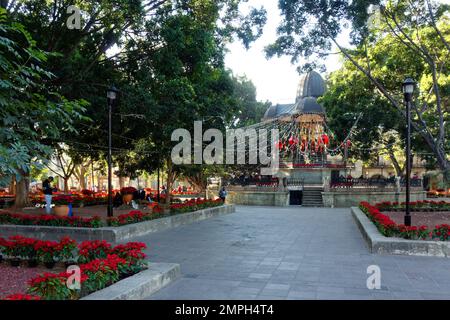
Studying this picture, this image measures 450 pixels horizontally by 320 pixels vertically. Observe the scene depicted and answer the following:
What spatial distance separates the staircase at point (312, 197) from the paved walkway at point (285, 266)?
13.3 m

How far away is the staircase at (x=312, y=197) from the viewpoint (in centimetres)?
2741

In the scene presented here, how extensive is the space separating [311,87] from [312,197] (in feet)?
56.1

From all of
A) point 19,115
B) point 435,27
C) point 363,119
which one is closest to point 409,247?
point 19,115

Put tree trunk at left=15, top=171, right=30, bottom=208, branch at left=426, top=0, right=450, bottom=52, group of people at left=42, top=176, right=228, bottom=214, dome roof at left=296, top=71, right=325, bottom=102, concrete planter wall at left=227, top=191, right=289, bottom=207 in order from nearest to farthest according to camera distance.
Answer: branch at left=426, top=0, right=450, bottom=52 < group of people at left=42, top=176, right=228, bottom=214 < tree trunk at left=15, top=171, right=30, bottom=208 < concrete planter wall at left=227, top=191, right=289, bottom=207 < dome roof at left=296, top=71, right=325, bottom=102

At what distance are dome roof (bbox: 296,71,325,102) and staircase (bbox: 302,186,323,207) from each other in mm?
15164

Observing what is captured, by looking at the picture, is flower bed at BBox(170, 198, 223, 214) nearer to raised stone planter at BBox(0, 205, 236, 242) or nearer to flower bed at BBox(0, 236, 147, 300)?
raised stone planter at BBox(0, 205, 236, 242)

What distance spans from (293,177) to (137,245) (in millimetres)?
25908

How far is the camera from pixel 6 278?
7051 millimetres

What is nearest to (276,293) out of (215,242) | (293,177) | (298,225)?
(215,242)

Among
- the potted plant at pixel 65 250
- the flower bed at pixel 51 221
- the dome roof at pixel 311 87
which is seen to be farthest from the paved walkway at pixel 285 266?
the dome roof at pixel 311 87

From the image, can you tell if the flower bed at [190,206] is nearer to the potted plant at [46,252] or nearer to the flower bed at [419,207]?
the flower bed at [419,207]

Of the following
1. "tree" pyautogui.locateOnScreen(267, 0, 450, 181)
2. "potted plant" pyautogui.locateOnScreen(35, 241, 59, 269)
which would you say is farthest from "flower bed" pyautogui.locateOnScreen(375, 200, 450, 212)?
"potted plant" pyautogui.locateOnScreen(35, 241, 59, 269)

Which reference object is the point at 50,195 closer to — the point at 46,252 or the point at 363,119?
the point at 46,252

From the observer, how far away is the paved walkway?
655 cm
